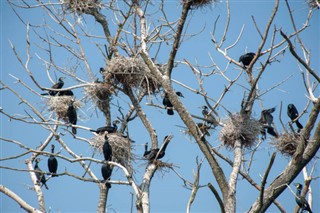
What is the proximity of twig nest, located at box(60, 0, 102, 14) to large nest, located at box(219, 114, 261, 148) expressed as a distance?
344 cm

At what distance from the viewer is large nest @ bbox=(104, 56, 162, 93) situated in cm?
984

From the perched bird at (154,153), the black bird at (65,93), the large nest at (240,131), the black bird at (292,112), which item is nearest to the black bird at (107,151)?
the perched bird at (154,153)

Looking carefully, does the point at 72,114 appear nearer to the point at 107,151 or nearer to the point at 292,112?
the point at 107,151

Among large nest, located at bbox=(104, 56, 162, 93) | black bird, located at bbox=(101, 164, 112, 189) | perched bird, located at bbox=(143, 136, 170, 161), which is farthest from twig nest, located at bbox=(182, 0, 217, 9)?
black bird, located at bbox=(101, 164, 112, 189)

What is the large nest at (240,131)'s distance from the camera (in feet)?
Answer: 27.2

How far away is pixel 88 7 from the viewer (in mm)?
10570

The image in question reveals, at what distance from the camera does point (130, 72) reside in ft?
32.4

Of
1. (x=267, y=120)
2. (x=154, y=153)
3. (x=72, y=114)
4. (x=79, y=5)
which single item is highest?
(x=79, y=5)

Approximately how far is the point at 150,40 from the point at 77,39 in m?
2.07

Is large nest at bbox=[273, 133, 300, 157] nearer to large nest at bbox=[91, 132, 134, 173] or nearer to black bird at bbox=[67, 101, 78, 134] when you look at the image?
large nest at bbox=[91, 132, 134, 173]

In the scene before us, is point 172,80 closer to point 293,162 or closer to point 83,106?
point 293,162

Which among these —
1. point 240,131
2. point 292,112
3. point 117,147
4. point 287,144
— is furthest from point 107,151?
point 292,112

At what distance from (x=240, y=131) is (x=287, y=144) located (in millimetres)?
1175

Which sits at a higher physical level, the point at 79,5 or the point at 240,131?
the point at 79,5
